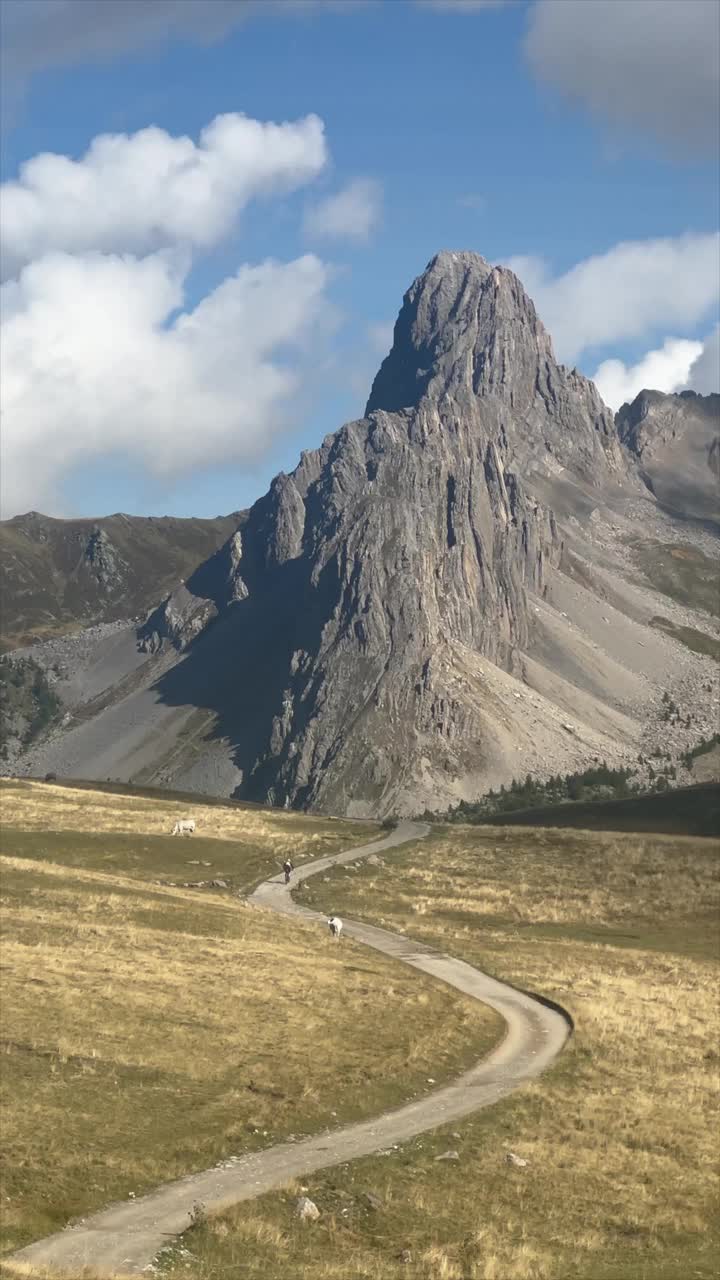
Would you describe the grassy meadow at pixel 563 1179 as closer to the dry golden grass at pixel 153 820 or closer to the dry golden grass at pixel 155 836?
the dry golden grass at pixel 155 836

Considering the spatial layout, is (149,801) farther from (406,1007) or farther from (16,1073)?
(16,1073)

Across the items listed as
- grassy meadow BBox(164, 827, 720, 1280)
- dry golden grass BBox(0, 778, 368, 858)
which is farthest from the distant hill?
grassy meadow BBox(164, 827, 720, 1280)

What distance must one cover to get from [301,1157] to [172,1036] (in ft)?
33.3

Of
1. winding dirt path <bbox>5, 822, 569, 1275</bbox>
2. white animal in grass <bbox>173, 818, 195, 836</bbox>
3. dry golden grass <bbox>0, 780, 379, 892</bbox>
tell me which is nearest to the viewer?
winding dirt path <bbox>5, 822, 569, 1275</bbox>

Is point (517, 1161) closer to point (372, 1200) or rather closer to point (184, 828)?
point (372, 1200)

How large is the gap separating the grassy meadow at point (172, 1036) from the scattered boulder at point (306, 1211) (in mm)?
3347

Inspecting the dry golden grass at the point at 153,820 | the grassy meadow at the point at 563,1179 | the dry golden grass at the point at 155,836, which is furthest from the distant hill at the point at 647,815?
the grassy meadow at the point at 563,1179

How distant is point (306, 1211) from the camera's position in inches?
906

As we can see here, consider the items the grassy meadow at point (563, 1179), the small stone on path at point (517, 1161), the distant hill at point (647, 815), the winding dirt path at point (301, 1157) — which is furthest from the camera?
the distant hill at point (647, 815)

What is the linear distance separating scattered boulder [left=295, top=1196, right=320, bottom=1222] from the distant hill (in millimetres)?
92809

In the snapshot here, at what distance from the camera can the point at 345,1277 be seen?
2047cm

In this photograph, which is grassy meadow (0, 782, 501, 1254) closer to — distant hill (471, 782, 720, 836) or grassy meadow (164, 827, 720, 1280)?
grassy meadow (164, 827, 720, 1280)

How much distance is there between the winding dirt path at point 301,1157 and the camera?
2080 centimetres

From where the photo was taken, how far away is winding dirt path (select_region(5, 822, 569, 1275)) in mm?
20797
